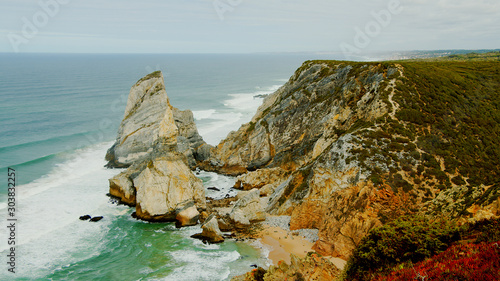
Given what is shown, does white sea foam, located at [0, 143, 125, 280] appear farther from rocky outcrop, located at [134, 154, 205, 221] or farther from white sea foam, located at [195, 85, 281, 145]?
white sea foam, located at [195, 85, 281, 145]

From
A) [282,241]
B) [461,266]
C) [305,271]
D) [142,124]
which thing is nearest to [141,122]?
[142,124]

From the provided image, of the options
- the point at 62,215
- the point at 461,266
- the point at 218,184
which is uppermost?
the point at 461,266

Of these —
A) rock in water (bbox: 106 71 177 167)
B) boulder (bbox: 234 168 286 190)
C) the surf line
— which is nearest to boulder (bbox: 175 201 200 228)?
boulder (bbox: 234 168 286 190)

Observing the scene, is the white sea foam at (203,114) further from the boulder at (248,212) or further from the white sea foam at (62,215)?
the boulder at (248,212)

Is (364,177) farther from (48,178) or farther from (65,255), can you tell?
(48,178)

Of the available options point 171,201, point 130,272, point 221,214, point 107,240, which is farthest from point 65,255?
point 221,214

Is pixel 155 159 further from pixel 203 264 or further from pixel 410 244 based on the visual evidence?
pixel 410 244
